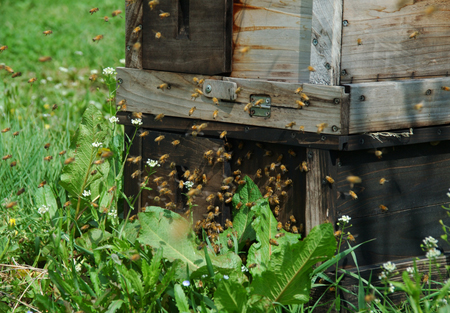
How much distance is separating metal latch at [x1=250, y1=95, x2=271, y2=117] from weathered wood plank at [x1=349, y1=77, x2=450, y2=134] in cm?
39

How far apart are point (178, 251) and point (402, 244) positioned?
1.11 metres

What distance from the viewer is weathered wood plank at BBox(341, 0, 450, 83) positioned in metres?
2.02

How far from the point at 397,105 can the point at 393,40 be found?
0.97ft

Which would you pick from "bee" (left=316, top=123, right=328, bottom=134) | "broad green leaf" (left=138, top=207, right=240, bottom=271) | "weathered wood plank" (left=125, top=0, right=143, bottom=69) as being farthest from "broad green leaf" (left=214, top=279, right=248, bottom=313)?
"weathered wood plank" (left=125, top=0, right=143, bottom=69)

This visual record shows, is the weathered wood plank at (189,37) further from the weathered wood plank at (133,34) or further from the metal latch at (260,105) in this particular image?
the metal latch at (260,105)

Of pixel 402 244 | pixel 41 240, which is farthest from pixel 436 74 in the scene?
pixel 41 240

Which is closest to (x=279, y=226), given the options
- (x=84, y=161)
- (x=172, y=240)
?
(x=172, y=240)

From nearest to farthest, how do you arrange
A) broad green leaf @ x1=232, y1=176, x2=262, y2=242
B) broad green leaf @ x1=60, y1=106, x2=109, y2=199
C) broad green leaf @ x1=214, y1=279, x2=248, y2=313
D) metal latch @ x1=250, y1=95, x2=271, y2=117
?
broad green leaf @ x1=214, y1=279, x2=248, y2=313
metal latch @ x1=250, y1=95, x2=271, y2=117
broad green leaf @ x1=232, y1=176, x2=262, y2=242
broad green leaf @ x1=60, y1=106, x2=109, y2=199

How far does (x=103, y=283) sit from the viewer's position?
2045 millimetres

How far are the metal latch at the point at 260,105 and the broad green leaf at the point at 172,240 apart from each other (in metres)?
0.63

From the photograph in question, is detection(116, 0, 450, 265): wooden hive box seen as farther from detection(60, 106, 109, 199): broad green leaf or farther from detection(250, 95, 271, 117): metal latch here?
detection(60, 106, 109, 199): broad green leaf

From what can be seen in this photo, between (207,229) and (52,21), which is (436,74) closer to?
(207,229)

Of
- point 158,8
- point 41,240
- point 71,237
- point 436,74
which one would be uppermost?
point 158,8

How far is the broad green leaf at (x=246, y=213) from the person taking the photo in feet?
7.52
